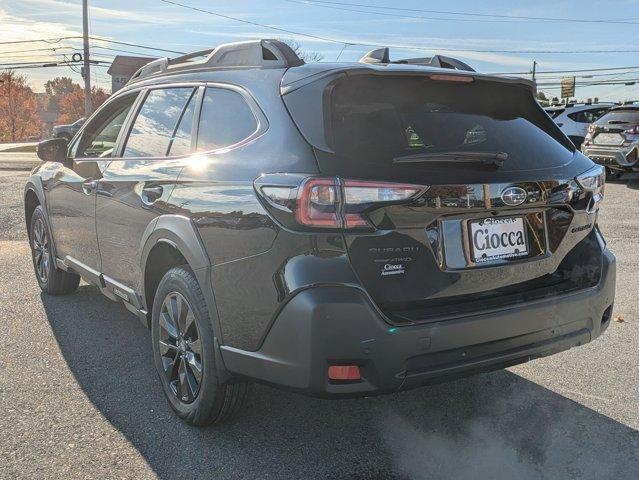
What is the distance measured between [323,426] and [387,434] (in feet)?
Result: 1.06

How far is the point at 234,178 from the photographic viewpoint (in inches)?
109

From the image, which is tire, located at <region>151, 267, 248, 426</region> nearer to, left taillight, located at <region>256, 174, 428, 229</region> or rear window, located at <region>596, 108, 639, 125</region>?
left taillight, located at <region>256, 174, 428, 229</region>

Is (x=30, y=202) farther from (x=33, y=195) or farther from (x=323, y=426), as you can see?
(x=323, y=426)

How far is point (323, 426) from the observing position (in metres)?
3.18

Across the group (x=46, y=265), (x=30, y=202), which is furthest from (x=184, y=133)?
(x=30, y=202)

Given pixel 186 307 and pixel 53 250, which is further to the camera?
pixel 53 250

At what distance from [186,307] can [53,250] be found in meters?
2.60

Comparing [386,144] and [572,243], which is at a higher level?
[386,144]

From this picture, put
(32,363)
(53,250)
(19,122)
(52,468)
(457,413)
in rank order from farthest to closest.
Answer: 1. (19,122)
2. (53,250)
3. (32,363)
4. (457,413)
5. (52,468)

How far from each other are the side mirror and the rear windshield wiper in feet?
10.4

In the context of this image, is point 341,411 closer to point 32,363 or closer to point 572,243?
point 572,243

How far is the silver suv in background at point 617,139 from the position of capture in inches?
517

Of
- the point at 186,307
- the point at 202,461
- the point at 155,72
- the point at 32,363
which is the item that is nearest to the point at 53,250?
the point at 32,363

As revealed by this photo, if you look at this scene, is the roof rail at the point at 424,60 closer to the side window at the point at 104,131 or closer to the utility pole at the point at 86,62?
the side window at the point at 104,131
